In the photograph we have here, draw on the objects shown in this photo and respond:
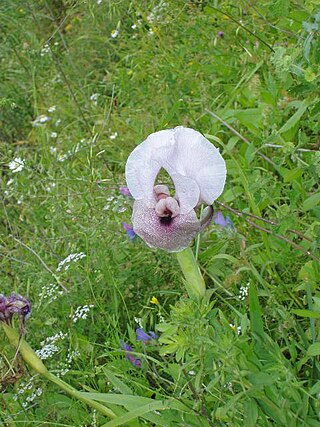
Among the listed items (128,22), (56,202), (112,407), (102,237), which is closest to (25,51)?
(128,22)

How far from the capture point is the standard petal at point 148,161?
4.89 ft

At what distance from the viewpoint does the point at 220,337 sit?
1481mm

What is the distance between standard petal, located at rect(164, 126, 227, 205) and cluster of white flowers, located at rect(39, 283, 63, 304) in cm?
99

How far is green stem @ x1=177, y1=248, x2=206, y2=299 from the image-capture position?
1621 millimetres

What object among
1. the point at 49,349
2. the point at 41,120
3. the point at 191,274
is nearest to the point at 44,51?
the point at 41,120

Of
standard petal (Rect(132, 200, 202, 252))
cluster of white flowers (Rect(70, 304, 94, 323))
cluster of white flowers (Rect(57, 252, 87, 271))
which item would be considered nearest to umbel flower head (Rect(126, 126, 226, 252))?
standard petal (Rect(132, 200, 202, 252))

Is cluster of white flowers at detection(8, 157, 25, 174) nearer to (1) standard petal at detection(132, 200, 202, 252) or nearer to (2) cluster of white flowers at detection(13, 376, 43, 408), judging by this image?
(2) cluster of white flowers at detection(13, 376, 43, 408)

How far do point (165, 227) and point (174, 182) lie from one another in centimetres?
9

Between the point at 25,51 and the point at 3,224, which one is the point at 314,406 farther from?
the point at 25,51

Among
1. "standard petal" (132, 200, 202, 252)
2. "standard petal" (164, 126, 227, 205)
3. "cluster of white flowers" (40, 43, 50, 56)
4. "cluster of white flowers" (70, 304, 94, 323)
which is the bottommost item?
"cluster of white flowers" (40, 43, 50, 56)

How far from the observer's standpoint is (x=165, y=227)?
5.00 feet

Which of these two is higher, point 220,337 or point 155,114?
point 220,337

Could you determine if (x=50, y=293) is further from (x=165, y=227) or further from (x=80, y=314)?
(x=165, y=227)

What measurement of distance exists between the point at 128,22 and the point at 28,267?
1.86 meters
